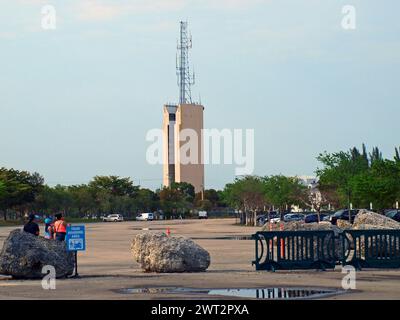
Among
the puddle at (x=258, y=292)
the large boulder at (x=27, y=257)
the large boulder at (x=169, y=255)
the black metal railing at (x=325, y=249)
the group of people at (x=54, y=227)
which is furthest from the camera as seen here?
the group of people at (x=54, y=227)

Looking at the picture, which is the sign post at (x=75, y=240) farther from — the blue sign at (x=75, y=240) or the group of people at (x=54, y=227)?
the group of people at (x=54, y=227)

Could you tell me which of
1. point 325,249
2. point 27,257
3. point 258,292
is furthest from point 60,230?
point 258,292

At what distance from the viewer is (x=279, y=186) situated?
91000 millimetres

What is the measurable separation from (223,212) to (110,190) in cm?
2679

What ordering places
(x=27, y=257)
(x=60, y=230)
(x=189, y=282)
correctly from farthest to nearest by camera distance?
1. (x=60, y=230)
2. (x=27, y=257)
3. (x=189, y=282)

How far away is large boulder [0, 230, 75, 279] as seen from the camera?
801 inches

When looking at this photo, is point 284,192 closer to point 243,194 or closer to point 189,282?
point 243,194

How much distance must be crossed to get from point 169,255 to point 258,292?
19.4 ft

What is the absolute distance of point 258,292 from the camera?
53.9ft

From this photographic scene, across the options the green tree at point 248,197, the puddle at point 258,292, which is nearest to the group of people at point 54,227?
the puddle at point 258,292

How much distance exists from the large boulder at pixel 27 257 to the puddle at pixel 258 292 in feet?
13.0

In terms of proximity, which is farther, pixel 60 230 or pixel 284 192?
pixel 284 192

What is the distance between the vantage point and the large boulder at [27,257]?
20344 mm
